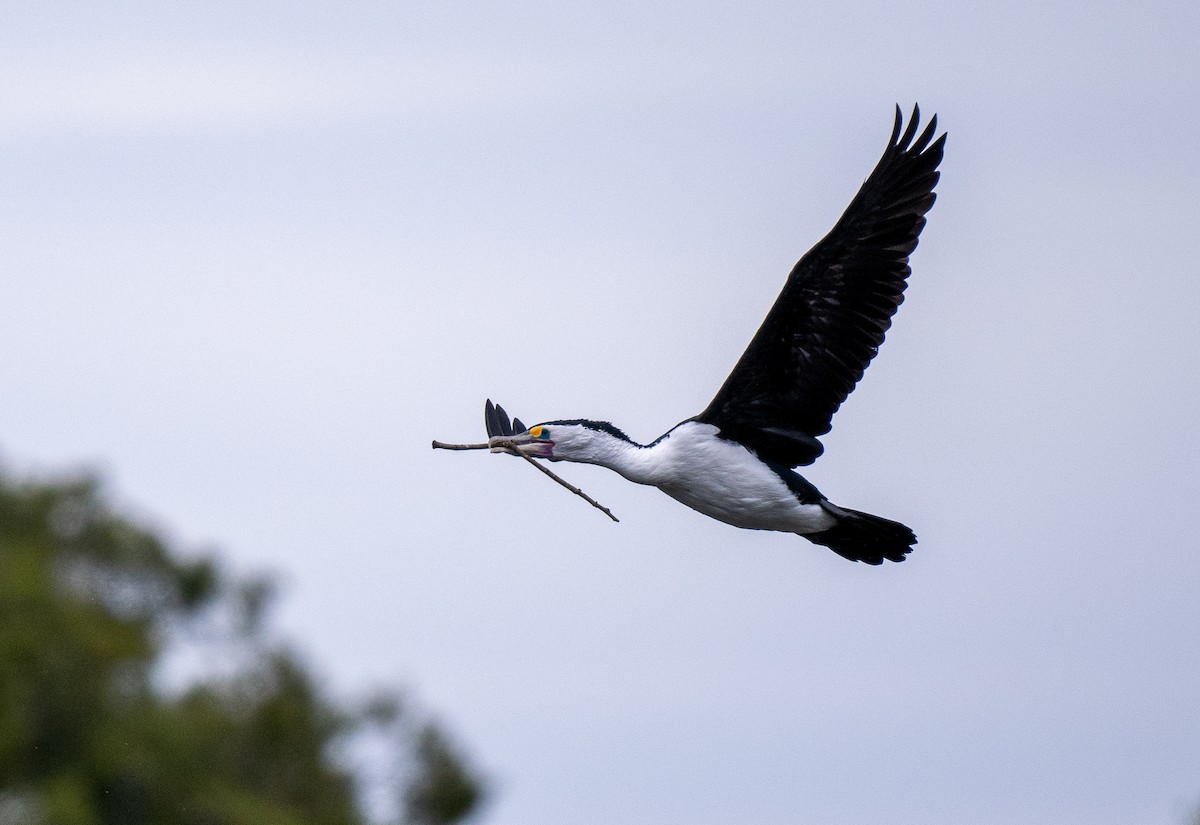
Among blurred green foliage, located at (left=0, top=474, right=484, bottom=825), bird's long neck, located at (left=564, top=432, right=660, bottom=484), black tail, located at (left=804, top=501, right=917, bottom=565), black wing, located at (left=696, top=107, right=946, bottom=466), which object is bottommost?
black tail, located at (left=804, top=501, right=917, bottom=565)

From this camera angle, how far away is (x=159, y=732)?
58.4 metres

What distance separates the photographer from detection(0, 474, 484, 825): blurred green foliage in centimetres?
5678

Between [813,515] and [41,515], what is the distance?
61059mm

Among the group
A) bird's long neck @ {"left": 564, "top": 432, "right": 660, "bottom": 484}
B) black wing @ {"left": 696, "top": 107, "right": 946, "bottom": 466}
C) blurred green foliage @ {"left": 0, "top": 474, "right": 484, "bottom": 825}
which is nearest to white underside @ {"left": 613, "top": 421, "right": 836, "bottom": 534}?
bird's long neck @ {"left": 564, "top": 432, "right": 660, "bottom": 484}

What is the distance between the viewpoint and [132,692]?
61.2m

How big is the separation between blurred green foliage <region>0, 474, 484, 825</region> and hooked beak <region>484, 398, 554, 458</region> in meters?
41.1

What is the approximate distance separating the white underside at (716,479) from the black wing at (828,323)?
0.96ft

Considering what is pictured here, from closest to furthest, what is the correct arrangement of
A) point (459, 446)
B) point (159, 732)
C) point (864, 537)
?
point (459, 446) → point (864, 537) → point (159, 732)

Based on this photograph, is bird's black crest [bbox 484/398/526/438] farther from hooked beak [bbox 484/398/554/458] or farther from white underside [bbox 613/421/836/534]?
white underside [bbox 613/421/836/534]

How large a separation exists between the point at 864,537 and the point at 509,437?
7.90ft

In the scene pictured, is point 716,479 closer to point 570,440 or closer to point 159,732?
point 570,440

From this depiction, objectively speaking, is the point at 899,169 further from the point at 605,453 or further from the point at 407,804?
the point at 407,804

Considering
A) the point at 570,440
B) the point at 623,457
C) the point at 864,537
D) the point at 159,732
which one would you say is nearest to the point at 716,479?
the point at 623,457

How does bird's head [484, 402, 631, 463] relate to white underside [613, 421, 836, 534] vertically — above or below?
above
